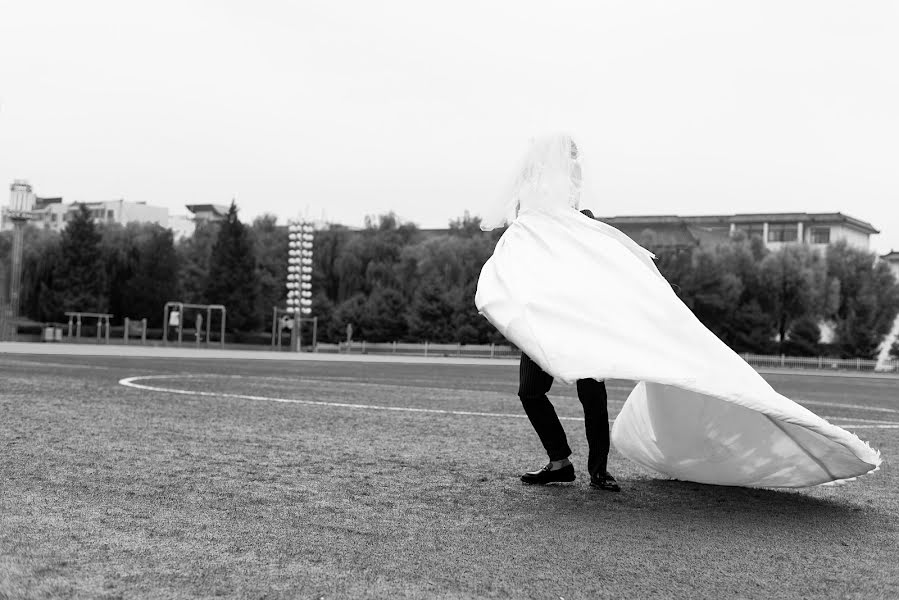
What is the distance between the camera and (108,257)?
6725 cm

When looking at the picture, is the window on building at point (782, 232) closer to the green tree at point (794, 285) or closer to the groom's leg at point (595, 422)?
the green tree at point (794, 285)

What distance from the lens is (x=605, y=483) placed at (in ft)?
16.4

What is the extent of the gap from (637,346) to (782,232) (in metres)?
97.3

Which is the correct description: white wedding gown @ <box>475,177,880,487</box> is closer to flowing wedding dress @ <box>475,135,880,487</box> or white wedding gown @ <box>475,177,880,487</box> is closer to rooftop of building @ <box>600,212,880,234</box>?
flowing wedding dress @ <box>475,135,880,487</box>

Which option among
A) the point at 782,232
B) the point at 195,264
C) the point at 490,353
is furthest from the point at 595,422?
the point at 782,232

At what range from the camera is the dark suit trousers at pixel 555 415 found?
501 centimetres

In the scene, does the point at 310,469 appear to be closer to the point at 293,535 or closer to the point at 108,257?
Answer: the point at 293,535

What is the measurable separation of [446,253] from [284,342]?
12.0 metres

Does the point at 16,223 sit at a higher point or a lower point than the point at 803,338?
higher

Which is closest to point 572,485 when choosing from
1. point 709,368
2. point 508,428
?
point 709,368

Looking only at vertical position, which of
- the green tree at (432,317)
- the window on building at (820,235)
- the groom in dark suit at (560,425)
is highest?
the window on building at (820,235)

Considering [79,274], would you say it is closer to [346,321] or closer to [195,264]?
[195,264]

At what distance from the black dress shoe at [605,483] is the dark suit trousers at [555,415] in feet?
0.07

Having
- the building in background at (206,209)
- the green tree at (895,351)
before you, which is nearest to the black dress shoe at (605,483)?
the green tree at (895,351)
